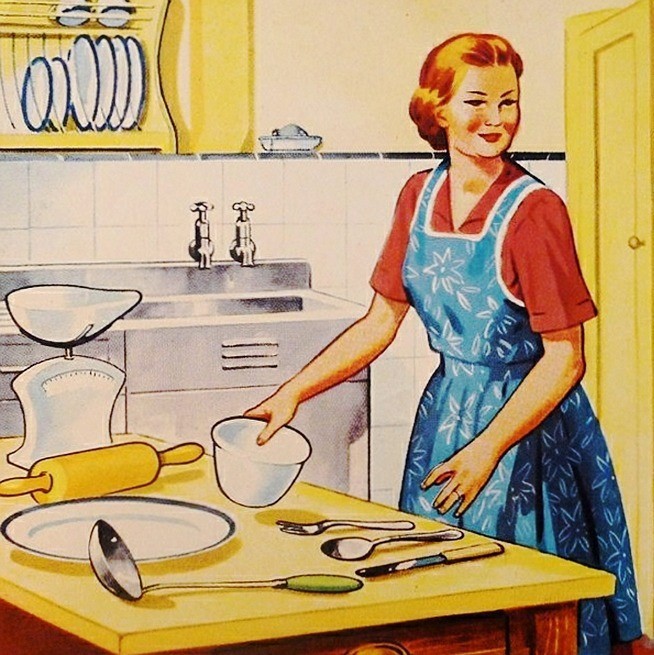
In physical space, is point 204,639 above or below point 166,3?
below

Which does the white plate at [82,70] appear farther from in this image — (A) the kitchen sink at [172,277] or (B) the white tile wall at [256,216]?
(A) the kitchen sink at [172,277]

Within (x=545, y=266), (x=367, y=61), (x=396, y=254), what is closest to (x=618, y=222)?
(x=545, y=266)

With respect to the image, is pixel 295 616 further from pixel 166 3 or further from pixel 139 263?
pixel 166 3

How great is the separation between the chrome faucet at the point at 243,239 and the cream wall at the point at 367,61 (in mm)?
150

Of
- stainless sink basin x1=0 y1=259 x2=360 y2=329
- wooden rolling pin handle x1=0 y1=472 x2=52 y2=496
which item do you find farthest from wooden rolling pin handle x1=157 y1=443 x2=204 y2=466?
stainless sink basin x1=0 y1=259 x2=360 y2=329

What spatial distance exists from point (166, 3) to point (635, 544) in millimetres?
1344

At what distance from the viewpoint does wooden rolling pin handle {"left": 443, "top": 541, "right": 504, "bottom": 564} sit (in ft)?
4.68

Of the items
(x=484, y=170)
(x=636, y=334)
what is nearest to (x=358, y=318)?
(x=484, y=170)

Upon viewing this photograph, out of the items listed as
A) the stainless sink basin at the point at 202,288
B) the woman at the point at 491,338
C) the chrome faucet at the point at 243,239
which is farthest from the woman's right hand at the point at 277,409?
the chrome faucet at the point at 243,239

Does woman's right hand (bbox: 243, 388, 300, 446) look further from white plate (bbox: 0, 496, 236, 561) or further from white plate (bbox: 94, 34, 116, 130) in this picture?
white plate (bbox: 94, 34, 116, 130)

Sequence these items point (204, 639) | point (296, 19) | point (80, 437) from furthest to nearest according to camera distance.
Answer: point (296, 19), point (80, 437), point (204, 639)

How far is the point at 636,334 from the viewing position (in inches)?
86.4

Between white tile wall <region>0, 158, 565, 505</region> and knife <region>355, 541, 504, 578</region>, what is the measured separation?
2.46 ft

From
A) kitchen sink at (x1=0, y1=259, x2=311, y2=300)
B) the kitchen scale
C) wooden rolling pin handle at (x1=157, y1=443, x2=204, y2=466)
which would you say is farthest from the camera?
kitchen sink at (x1=0, y1=259, x2=311, y2=300)
